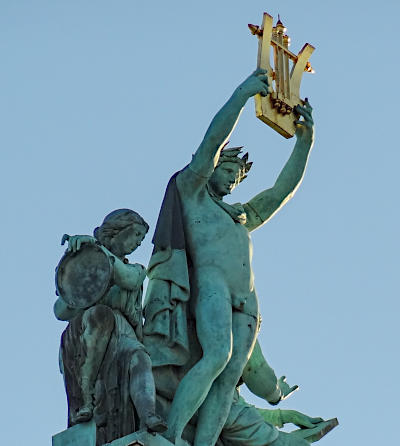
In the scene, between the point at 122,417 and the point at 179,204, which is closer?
the point at 122,417

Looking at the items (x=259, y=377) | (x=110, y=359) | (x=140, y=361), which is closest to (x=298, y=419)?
(x=259, y=377)

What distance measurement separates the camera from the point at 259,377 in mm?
19906

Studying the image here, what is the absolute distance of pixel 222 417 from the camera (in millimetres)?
19016

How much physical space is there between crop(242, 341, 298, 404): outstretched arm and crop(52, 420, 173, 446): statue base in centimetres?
177

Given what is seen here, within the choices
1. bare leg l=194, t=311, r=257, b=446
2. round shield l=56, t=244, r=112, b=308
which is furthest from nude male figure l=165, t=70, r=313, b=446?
round shield l=56, t=244, r=112, b=308

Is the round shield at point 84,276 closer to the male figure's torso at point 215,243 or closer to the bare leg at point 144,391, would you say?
the bare leg at point 144,391

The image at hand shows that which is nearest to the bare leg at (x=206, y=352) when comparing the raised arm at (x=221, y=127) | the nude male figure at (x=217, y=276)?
the nude male figure at (x=217, y=276)

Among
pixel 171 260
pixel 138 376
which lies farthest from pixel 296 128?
pixel 138 376

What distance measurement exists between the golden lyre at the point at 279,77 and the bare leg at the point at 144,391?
2.94m

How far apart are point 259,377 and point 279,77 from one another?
2.88m

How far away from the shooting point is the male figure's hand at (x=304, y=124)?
20.7m

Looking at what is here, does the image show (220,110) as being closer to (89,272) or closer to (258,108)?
(258,108)

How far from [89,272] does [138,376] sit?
995 mm

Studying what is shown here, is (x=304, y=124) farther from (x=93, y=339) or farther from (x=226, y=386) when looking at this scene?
(x=93, y=339)
